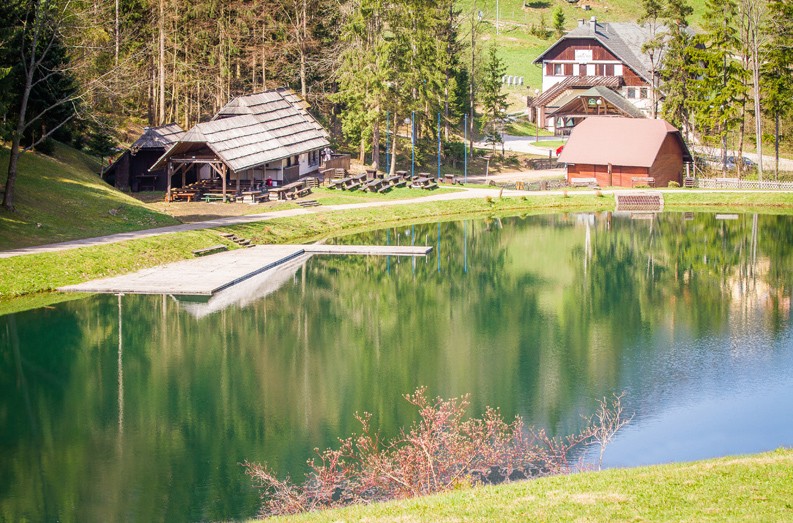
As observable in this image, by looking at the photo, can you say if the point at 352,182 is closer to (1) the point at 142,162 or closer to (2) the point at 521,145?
(1) the point at 142,162

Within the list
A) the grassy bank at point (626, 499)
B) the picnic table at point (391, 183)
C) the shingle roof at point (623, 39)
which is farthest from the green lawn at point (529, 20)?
the grassy bank at point (626, 499)

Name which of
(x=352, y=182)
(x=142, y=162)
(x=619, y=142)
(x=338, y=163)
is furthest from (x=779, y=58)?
(x=142, y=162)

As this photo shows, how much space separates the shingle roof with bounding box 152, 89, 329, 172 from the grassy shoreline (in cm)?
690

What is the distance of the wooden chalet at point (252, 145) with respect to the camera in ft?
205

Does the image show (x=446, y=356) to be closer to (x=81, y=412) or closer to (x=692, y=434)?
(x=692, y=434)

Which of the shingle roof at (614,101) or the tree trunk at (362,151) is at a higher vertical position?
the shingle roof at (614,101)

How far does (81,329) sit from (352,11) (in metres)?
48.7

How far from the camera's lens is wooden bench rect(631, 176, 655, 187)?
77062mm

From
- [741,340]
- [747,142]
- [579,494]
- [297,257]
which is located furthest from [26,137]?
[747,142]

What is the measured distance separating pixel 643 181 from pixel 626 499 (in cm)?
6315

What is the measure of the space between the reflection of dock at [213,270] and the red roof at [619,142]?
2906 centimetres

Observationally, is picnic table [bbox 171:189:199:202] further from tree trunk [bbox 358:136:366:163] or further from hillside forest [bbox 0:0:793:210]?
tree trunk [bbox 358:136:366:163]

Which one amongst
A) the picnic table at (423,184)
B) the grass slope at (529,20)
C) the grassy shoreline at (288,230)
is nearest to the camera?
the grassy shoreline at (288,230)

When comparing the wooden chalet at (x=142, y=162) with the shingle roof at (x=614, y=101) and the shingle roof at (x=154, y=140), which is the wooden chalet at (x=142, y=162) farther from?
the shingle roof at (x=614, y=101)
